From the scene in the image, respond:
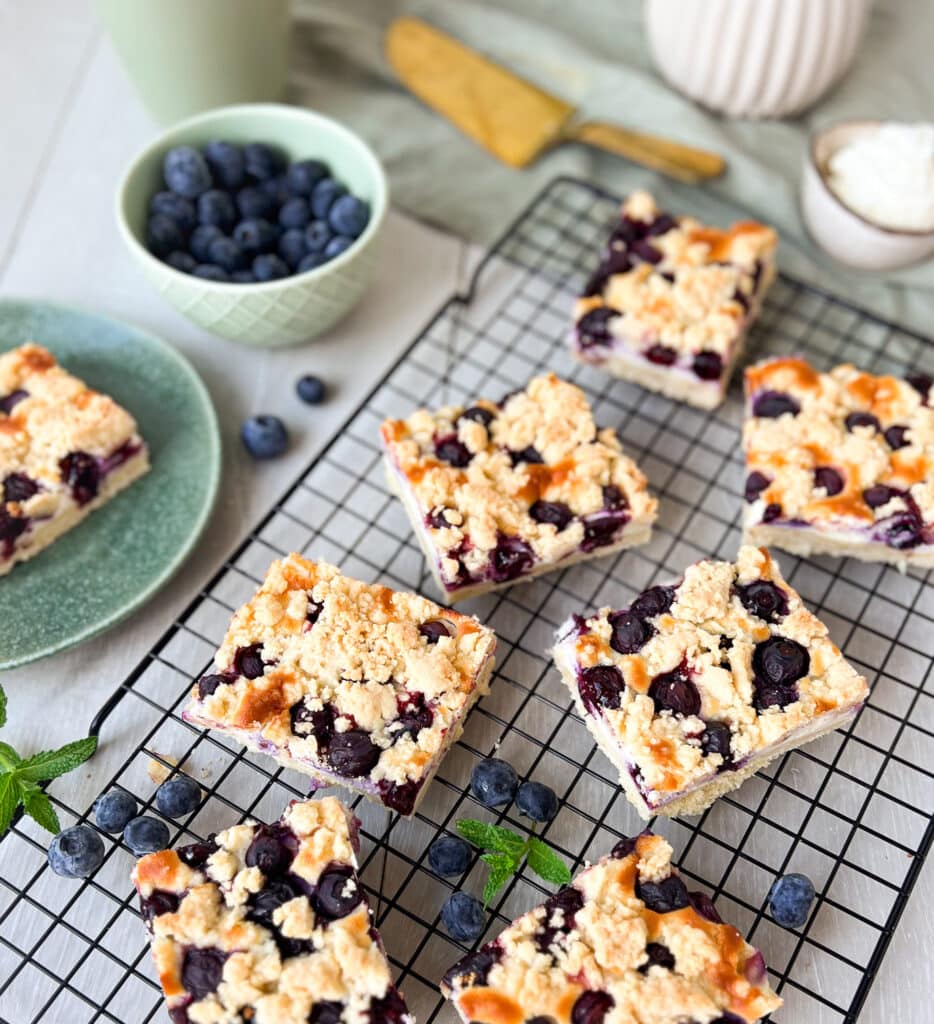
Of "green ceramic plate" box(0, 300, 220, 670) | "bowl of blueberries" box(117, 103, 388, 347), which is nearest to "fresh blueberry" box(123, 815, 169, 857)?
"green ceramic plate" box(0, 300, 220, 670)

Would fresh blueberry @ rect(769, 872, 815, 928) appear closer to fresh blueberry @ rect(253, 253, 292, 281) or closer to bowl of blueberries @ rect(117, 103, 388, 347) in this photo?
bowl of blueberries @ rect(117, 103, 388, 347)

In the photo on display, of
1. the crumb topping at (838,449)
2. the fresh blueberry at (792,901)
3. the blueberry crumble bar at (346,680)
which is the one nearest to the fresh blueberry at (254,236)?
the blueberry crumble bar at (346,680)

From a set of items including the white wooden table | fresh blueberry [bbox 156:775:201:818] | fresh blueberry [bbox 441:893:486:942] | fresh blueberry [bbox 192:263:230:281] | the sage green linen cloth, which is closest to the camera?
fresh blueberry [bbox 441:893:486:942]

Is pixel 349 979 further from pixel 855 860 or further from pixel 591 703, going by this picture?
pixel 855 860

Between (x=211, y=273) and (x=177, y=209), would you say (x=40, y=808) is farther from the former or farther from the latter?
(x=177, y=209)

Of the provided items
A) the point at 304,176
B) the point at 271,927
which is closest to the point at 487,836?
the point at 271,927

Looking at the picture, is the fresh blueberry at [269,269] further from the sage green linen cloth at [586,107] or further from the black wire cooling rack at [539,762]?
the sage green linen cloth at [586,107]

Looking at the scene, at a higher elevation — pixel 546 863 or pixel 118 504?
pixel 118 504
